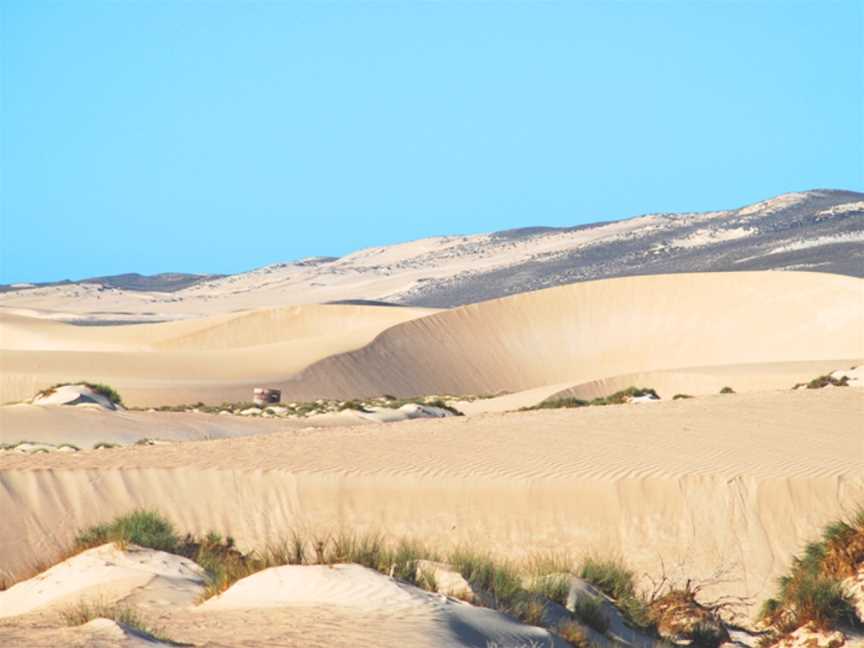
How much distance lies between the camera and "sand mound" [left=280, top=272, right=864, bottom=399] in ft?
154

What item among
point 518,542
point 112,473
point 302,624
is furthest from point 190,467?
point 302,624

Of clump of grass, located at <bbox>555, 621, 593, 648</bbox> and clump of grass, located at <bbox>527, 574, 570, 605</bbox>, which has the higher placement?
clump of grass, located at <bbox>527, 574, 570, 605</bbox>

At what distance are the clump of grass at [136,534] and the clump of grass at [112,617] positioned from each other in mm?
1941

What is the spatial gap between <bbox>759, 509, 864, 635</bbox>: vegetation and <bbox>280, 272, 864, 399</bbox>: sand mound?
33.6 meters

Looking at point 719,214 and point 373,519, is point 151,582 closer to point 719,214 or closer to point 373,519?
point 373,519

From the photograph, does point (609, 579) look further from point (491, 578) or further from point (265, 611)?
point (265, 611)

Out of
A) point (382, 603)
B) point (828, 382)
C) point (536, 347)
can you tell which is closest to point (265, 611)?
point (382, 603)

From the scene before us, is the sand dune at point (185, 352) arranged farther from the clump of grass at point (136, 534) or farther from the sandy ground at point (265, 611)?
the sandy ground at point (265, 611)

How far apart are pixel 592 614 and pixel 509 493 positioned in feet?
22.4

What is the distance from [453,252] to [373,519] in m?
128

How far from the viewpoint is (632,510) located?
1568 cm

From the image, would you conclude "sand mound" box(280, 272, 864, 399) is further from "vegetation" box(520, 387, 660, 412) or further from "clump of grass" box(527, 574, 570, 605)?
"clump of grass" box(527, 574, 570, 605)

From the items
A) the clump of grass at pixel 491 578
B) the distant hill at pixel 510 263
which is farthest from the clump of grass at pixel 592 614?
the distant hill at pixel 510 263

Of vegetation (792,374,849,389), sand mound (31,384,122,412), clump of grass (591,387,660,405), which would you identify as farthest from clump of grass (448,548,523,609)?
sand mound (31,384,122,412)
